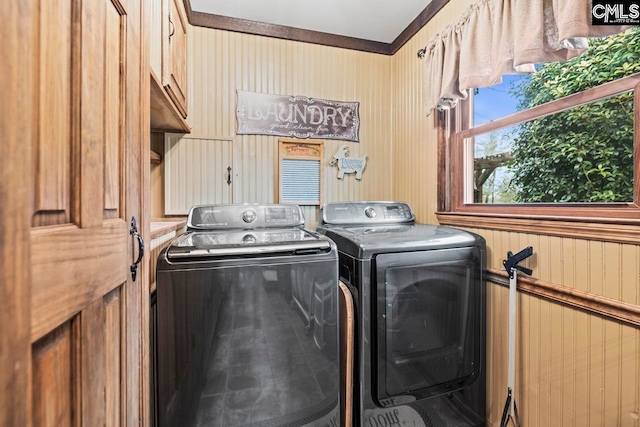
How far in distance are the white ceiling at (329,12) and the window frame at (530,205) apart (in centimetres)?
89

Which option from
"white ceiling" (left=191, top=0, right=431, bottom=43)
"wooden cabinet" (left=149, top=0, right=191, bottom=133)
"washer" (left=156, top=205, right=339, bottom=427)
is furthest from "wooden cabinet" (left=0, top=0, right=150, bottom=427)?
"white ceiling" (left=191, top=0, right=431, bottom=43)

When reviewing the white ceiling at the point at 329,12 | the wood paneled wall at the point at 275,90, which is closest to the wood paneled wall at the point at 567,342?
the white ceiling at the point at 329,12

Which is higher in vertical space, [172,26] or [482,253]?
[172,26]

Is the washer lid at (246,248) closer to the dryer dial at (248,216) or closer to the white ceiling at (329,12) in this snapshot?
the dryer dial at (248,216)

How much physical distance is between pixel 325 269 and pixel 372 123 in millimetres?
1769

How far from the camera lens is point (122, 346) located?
809 millimetres

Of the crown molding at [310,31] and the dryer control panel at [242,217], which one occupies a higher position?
the crown molding at [310,31]

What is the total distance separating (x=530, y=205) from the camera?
1.53 meters

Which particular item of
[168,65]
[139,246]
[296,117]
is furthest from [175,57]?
[139,246]

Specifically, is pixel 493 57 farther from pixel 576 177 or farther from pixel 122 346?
pixel 122 346

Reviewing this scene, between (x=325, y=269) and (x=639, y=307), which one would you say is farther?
(x=325, y=269)

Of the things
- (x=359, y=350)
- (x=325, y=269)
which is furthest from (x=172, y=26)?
(x=359, y=350)

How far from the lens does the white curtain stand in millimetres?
1134

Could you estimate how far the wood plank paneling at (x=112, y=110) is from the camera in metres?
0.73
